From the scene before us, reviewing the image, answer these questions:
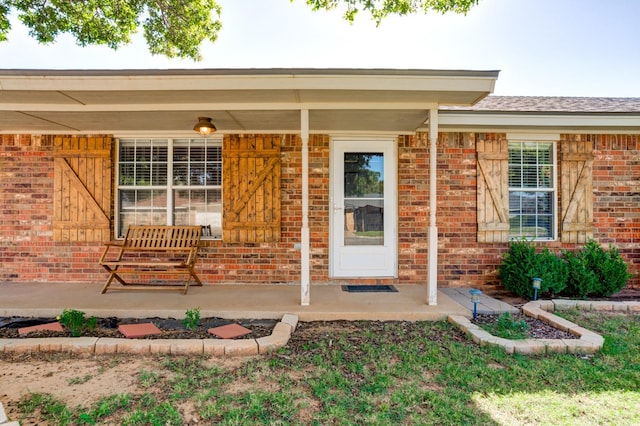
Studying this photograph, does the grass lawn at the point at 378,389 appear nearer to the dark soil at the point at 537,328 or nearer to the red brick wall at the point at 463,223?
the dark soil at the point at 537,328

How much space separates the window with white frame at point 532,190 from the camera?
5344mm

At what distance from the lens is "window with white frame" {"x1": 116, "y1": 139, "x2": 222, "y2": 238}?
5.31 metres

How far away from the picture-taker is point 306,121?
3.98m

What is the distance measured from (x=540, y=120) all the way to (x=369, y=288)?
11.0ft

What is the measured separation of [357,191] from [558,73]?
8.97 metres

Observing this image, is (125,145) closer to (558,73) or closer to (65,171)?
(65,171)

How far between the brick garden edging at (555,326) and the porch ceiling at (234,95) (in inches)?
94.0

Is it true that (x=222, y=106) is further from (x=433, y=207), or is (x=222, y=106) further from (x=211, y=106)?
(x=433, y=207)

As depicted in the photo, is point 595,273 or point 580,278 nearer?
point 580,278

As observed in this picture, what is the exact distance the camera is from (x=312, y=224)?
5203 millimetres

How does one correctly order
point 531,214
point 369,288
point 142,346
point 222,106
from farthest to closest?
point 531,214
point 369,288
point 222,106
point 142,346

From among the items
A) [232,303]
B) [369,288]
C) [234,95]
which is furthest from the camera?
[369,288]

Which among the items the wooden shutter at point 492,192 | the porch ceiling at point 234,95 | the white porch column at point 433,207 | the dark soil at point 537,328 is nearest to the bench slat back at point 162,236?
the porch ceiling at point 234,95

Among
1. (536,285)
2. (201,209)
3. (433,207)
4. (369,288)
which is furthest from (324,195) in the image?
(536,285)
